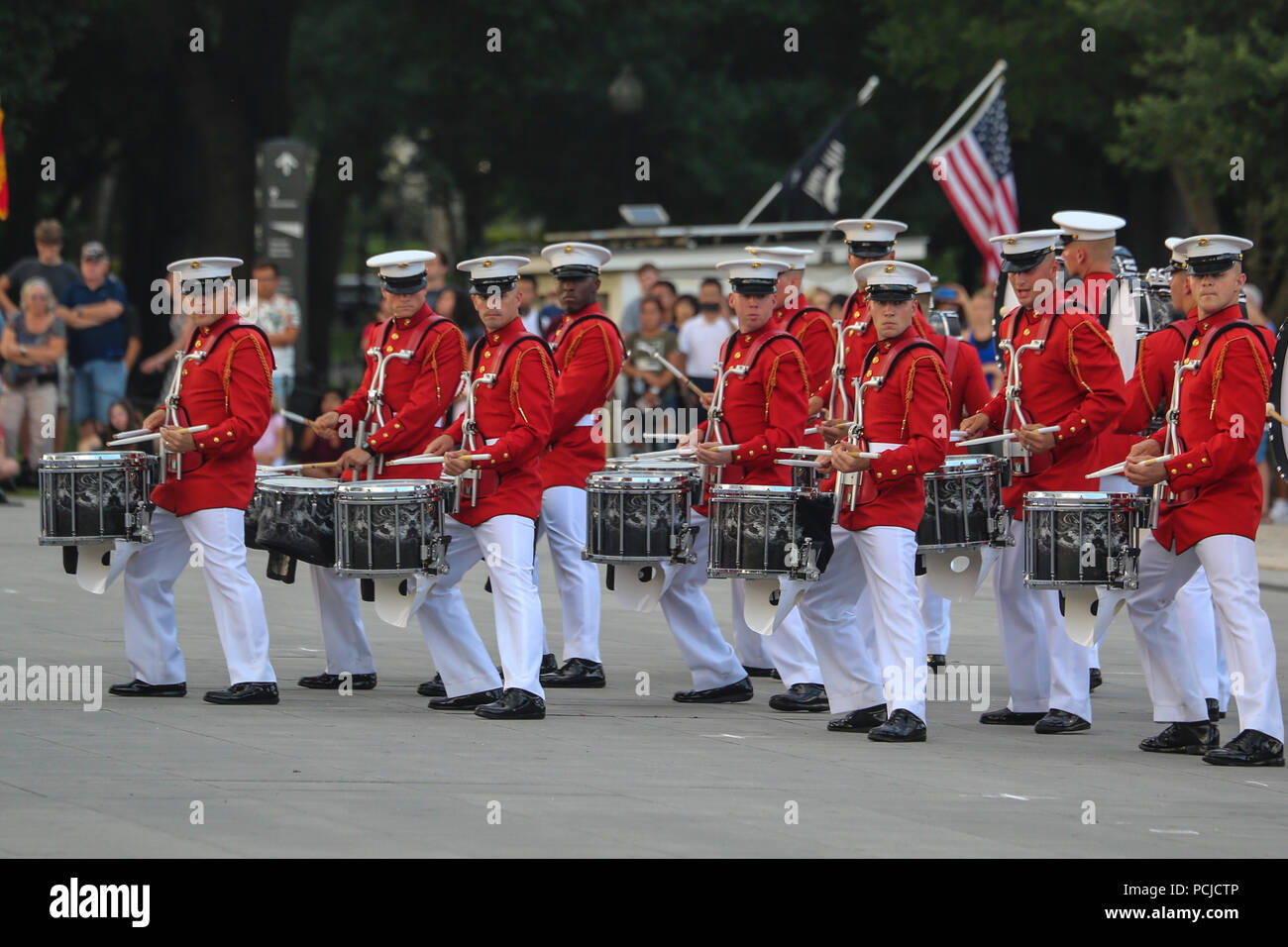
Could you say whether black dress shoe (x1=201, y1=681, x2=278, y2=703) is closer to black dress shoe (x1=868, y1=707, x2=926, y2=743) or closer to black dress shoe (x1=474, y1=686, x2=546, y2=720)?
black dress shoe (x1=474, y1=686, x2=546, y2=720)

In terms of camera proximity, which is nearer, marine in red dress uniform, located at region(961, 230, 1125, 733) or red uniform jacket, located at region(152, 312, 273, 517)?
marine in red dress uniform, located at region(961, 230, 1125, 733)

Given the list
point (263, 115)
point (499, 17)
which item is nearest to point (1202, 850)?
point (263, 115)

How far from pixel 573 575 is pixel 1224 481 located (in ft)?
12.1

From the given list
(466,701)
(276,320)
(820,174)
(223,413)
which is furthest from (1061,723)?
(820,174)

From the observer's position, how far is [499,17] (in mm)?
32500

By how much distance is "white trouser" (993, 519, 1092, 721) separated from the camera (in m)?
10.5

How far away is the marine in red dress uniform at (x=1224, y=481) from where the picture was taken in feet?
30.9

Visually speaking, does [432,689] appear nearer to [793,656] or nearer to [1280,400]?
[793,656]

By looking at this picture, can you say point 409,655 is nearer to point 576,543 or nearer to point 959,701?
point 576,543

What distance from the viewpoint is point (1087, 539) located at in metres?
9.74

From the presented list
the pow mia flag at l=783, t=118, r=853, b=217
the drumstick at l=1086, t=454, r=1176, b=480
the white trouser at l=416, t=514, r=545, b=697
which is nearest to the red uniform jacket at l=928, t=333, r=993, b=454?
the drumstick at l=1086, t=454, r=1176, b=480

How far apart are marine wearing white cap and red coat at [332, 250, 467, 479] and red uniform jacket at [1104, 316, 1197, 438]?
3.23m

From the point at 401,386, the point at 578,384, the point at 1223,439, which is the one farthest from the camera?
the point at 578,384

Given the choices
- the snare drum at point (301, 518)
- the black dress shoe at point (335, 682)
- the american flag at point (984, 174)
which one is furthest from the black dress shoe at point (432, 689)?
the american flag at point (984, 174)
